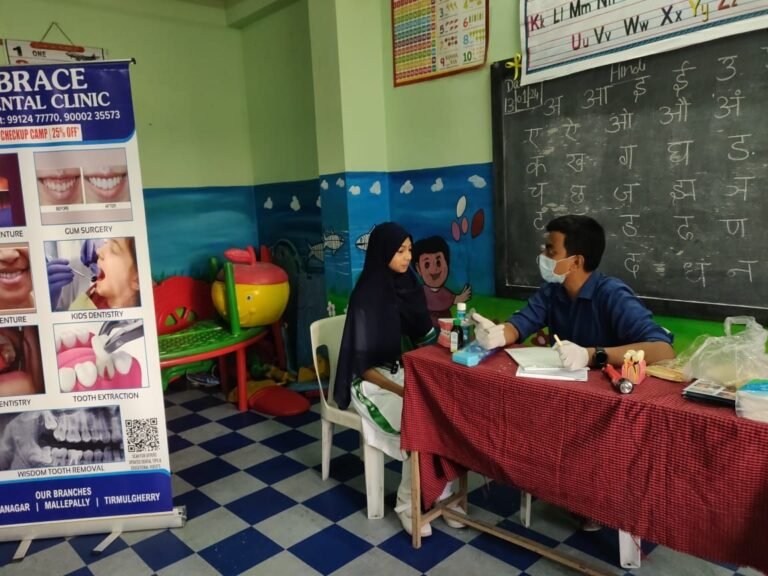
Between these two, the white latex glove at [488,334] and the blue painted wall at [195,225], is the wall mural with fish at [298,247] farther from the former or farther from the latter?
the white latex glove at [488,334]

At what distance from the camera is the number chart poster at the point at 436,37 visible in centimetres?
296

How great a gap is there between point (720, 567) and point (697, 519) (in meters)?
0.81

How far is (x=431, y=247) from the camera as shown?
3439 millimetres

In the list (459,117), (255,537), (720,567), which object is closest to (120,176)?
(255,537)

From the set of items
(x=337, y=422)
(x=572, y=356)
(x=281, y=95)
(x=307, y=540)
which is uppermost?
(x=281, y=95)

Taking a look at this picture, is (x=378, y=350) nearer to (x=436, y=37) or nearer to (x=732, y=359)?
(x=732, y=359)

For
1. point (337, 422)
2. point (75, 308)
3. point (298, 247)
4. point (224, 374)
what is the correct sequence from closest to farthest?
1. point (75, 308)
2. point (337, 422)
3. point (224, 374)
4. point (298, 247)

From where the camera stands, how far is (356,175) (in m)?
3.56

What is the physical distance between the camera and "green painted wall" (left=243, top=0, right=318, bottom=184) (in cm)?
405

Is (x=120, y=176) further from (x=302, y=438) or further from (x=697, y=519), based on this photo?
(x=697, y=519)

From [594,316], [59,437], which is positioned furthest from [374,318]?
[59,437]

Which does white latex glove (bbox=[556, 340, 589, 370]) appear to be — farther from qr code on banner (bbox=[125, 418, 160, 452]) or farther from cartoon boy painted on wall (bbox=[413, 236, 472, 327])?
qr code on banner (bbox=[125, 418, 160, 452])

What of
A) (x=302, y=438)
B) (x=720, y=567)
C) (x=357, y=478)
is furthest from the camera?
(x=302, y=438)

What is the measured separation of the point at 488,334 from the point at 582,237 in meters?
0.53
